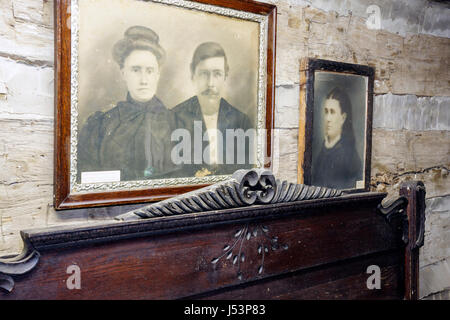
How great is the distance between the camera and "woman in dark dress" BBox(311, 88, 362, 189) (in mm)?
1930

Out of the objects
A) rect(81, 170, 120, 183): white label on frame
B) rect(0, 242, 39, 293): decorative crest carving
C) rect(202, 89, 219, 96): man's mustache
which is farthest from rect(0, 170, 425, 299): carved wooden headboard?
rect(202, 89, 219, 96): man's mustache

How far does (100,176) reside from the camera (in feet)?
4.47

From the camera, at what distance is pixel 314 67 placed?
6.05ft

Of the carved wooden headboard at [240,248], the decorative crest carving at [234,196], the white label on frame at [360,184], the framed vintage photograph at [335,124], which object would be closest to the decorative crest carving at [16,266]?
the carved wooden headboard at [240,248]

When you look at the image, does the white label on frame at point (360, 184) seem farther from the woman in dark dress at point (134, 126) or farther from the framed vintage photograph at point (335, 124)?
the woman in dark dress at point (134, 126)

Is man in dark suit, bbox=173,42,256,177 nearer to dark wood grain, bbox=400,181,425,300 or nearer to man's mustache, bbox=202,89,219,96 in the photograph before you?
man's mustache, bbox=202,89,219,96

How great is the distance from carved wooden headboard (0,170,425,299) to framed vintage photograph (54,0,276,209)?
1.07ft

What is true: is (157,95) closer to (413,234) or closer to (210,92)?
(210,92)

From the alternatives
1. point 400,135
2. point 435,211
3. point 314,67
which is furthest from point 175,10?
point 435,211

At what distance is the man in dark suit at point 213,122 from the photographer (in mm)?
1549

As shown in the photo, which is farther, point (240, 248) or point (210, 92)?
point (210, 92)

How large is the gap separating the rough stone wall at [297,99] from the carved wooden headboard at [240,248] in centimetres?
37

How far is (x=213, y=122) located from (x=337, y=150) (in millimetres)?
692

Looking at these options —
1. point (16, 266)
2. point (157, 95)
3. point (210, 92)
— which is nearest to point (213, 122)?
point (210, 92)
